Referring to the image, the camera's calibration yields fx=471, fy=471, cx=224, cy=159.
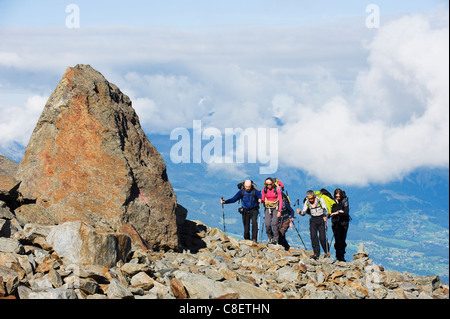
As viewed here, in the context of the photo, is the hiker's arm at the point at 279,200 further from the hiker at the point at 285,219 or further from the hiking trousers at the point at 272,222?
the hiker at the point at 285,219

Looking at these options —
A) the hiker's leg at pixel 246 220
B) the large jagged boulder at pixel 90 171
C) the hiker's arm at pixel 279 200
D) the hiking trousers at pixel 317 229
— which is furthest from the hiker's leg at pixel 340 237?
the large jagged boulder at pixel 90 171

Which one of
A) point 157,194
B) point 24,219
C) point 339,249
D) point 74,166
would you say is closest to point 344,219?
point 339,249

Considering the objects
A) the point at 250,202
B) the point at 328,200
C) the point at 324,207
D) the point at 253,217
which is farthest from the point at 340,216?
the point at 250,202

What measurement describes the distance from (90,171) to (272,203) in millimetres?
9361

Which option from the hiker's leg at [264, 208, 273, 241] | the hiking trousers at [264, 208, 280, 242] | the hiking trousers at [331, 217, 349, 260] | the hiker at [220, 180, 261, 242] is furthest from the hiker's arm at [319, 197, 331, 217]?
the hiker at [220, 180, 261, 242]

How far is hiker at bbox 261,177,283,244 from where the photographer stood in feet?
76.7

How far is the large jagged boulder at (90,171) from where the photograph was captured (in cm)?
1805

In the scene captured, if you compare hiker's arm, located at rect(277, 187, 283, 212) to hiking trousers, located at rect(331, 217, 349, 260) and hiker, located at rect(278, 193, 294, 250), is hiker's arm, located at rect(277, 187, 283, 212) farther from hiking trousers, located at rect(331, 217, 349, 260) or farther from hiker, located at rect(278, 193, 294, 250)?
hiking trousers, located at rect(331, 217, 349, 260)

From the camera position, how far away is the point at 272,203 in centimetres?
2358

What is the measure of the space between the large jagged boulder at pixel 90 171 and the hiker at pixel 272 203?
5.21 metres
